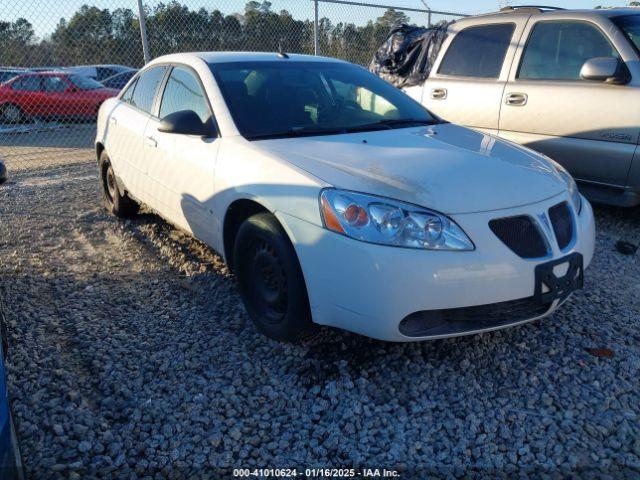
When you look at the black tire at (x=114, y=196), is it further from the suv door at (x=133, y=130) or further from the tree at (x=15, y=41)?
the tree at (x=15, y=41)

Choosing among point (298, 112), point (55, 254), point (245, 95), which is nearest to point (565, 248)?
point (298, 112)

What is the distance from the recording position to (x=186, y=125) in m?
3.54

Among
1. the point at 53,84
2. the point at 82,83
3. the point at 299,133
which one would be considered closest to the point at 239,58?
the point at 299,133

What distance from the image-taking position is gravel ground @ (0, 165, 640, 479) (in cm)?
242

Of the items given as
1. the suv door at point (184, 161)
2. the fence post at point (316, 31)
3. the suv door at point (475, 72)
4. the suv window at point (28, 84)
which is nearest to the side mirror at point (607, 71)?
the suv door at point (475, 72)

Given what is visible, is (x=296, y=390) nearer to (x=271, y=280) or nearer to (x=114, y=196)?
(x=271, y=280)

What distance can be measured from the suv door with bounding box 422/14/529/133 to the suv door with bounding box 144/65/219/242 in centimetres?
297

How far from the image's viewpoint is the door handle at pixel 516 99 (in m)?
5.41

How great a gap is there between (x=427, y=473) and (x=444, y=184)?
1.34 metres

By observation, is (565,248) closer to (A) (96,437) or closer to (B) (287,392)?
(B) (287,392)

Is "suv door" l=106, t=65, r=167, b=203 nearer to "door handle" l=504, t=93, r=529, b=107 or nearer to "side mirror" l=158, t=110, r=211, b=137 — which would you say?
"side mirror" l=158, t=110, r=211, b=137

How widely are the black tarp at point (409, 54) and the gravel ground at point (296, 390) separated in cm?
350

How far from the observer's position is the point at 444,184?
2.83m

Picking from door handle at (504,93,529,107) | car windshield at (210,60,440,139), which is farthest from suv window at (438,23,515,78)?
car windshield at (210,60,440,139)
